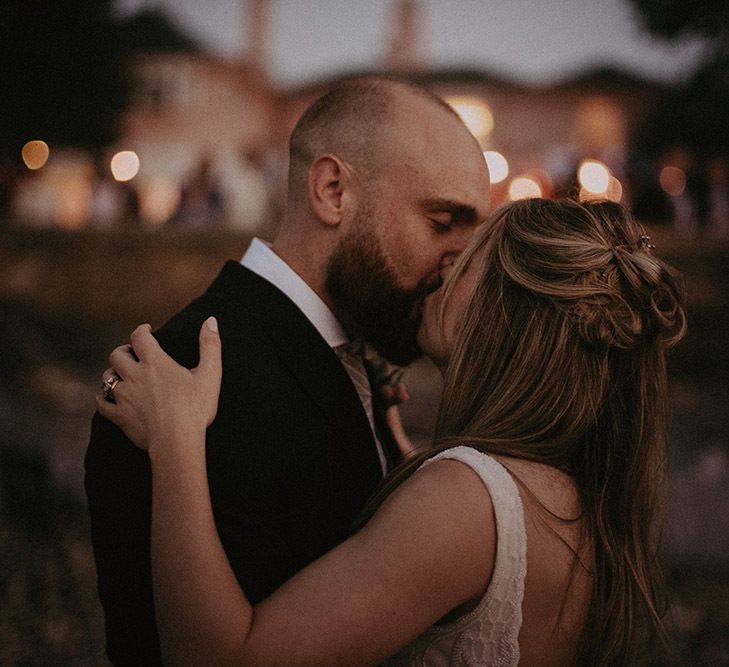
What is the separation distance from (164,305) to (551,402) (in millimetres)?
9860

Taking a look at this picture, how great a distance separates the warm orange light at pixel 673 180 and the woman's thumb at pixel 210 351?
13.2m

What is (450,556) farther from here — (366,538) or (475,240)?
(475,240)

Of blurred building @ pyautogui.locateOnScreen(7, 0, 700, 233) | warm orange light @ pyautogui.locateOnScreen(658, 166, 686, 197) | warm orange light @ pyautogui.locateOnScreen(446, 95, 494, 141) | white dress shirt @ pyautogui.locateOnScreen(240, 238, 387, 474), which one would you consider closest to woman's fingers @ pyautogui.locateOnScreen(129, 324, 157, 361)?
white dress shirt @ pyautogui.locateOnScreen(240, 238, 387, 474)

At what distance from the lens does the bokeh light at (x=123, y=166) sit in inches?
726

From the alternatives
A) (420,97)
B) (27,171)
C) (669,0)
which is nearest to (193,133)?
(27,171)

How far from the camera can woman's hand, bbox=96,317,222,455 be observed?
171cm

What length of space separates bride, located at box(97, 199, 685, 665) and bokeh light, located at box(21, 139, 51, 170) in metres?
16.9

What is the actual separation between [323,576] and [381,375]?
1076mm

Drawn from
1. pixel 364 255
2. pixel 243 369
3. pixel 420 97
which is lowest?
pixel 243 369

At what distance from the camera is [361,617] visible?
4.85 ft

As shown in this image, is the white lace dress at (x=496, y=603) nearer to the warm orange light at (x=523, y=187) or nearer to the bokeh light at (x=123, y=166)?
the warm orange light at (x=523, y=187)

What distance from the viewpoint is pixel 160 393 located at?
5.76ft

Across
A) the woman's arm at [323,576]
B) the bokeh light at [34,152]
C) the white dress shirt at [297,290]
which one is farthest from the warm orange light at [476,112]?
the woman's arm at [323,576]

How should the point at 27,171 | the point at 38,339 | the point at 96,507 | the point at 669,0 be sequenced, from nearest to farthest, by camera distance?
the point at 96,507, the point at 38,339, the point at 669,0, the point at 27,171
